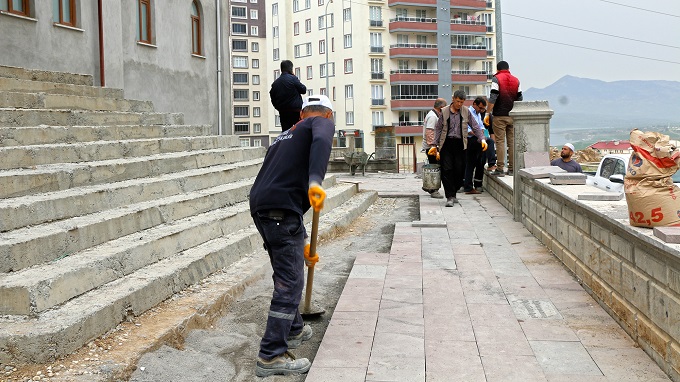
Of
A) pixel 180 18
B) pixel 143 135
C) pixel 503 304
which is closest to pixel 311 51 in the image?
pixel 180 18

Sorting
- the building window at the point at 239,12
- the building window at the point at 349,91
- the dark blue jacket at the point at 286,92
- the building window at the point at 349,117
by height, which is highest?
the building window at the point at 239,12

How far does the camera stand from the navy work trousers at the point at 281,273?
473 cm

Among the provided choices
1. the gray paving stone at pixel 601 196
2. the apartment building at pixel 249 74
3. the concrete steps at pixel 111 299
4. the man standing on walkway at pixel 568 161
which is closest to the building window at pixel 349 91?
the apartment building at pixel 249 74

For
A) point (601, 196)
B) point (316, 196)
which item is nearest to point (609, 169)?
point (601, 196)

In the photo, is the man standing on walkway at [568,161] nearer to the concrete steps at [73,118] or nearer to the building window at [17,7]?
the concrete steps at [73,118]

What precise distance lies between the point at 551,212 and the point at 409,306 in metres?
3.03

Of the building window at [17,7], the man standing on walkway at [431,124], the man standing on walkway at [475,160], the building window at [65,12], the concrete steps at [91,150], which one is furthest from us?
the man standing on walkway at [475,160]

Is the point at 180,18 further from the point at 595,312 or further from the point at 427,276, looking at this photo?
the point at 595,312

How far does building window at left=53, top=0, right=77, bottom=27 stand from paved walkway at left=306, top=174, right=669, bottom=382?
768 cm

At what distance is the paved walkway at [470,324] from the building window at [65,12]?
7677 mm

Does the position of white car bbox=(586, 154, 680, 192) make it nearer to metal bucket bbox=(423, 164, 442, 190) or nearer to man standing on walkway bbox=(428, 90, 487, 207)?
man standing on walkway bbox=(428, 90, 487, 207)

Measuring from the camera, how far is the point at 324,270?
26.0 feet

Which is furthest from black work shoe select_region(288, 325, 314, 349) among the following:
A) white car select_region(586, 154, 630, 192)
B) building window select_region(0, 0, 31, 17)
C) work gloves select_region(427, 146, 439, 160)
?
building window select_region(0, 0, 31, 17)

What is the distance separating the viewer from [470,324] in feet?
18.1
